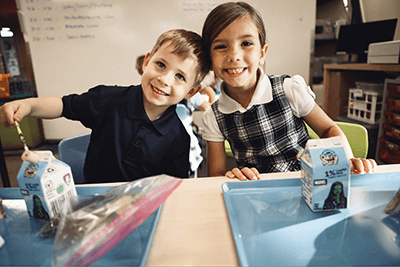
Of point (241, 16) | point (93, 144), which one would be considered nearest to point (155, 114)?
point (93, 144)

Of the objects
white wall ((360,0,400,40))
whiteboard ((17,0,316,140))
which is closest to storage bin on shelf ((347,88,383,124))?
white wall ((360,0,400,40))

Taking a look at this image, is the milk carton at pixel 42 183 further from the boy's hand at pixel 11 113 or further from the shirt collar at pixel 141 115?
the shirt collar at pixel 141 115

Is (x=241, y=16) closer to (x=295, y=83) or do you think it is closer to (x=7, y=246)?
(x=295, y=83)

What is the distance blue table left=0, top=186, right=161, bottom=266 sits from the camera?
0.36 meters

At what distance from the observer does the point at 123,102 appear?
86 cm

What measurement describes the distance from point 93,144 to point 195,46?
49 cm

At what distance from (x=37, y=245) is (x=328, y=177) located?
49cm

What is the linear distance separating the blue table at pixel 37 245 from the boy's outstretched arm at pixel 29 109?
20 centimetres

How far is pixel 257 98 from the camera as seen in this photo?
33.6 inches

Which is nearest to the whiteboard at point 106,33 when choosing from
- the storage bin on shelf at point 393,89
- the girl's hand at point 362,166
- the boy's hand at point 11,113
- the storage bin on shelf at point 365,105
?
the storage bin on shelf at point 365,105

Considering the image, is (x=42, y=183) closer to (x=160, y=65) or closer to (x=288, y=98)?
(x=160, y=65)

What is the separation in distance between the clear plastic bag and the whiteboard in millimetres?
2807

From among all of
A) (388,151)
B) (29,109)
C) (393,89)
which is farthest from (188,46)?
(388,151)

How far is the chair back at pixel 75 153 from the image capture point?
2.97ft
